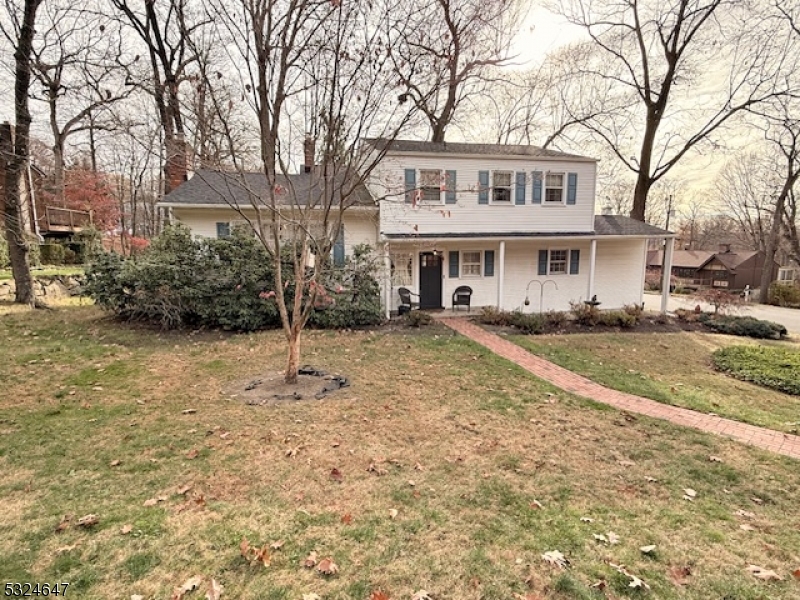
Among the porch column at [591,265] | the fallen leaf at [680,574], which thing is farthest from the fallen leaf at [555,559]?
the porch column at [591,265]

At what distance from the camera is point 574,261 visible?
47.9 feet

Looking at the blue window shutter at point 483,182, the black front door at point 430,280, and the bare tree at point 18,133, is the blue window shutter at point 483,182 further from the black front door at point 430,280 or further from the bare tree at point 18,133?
the bare tree at point 18,133

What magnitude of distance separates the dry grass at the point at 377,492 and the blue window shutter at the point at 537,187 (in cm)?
914

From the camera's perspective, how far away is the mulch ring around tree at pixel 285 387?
554cm

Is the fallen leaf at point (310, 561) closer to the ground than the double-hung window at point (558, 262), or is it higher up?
closer to the ground

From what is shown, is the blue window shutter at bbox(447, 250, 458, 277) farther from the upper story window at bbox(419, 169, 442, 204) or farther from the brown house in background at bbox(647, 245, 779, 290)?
the brown house in background at bbox(647, 245, 779, 290)

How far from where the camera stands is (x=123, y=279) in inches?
382

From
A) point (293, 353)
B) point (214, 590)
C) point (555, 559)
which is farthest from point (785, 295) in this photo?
point (214, 590)

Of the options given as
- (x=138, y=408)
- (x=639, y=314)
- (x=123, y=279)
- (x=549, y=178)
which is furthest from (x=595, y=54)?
(x=138, y=408)

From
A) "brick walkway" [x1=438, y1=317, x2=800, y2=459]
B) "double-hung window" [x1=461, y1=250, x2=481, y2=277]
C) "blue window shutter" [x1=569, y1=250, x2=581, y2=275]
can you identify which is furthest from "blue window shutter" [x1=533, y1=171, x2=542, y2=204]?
"brick walkway" [x1=438, y1=317, x2=800, y2=459]

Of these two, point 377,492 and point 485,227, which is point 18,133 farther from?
point 377,492

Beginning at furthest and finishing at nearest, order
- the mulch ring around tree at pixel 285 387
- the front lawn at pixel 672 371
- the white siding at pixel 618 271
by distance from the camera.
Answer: the white siding at pixel 618 271, the front lawn at pixel 672 371, the mulch ring around tree at pixel 285 387

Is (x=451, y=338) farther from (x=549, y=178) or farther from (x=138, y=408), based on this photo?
(x=549, y=178)

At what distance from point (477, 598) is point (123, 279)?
1055cm
